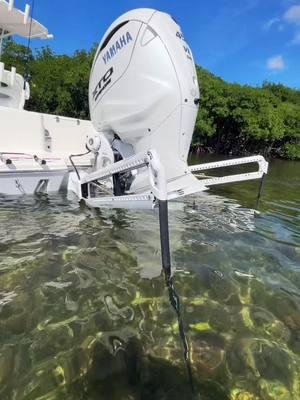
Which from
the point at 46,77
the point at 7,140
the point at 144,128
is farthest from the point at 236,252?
the point at 46,77

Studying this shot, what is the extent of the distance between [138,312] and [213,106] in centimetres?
3768

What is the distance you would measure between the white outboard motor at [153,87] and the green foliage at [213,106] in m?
24.2

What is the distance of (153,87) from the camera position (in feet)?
15.3

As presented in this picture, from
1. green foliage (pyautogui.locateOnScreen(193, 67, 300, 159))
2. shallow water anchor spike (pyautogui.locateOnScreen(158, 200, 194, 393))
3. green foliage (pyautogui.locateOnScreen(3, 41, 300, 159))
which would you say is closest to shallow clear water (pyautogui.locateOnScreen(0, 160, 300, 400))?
shallow water anchor spike (pyautogui.locateOnScreen(158, 200, 194, 393))

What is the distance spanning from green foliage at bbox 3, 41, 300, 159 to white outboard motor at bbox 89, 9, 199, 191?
79.4 feet

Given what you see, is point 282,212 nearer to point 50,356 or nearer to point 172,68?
point 172,68

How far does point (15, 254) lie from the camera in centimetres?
375

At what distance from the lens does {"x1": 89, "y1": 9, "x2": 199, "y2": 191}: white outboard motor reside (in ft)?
15.2

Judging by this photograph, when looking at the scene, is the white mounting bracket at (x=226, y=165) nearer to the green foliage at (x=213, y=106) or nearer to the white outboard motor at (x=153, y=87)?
the white outboard motor at (x=153, y=87)

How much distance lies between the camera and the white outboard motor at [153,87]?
15.2 feet

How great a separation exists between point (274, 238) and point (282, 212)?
8.29 ft

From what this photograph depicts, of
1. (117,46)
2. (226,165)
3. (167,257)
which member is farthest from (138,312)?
(117,46)

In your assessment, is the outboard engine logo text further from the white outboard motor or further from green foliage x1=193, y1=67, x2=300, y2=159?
green foliage x1=193, y1=67, x2=300, y2=159

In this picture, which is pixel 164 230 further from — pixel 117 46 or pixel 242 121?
pixel 242 121
